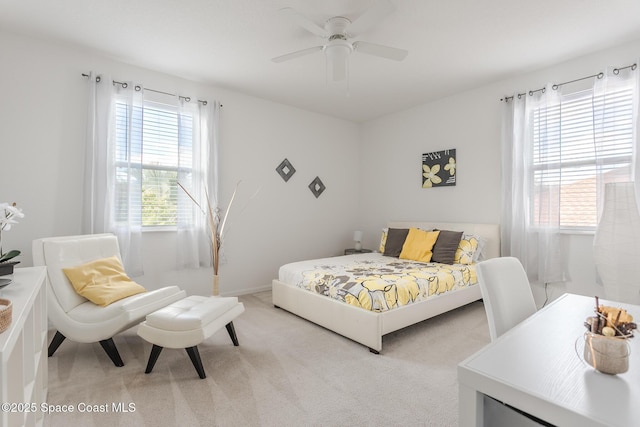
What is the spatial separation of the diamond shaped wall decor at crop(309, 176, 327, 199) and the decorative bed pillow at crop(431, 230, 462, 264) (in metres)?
2.06

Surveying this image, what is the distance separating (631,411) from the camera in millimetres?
681

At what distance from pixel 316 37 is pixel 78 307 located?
2.99m

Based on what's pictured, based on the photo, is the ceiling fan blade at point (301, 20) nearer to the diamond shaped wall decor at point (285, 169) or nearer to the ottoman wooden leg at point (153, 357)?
the diamond shaped wall decor at point (285, 169)

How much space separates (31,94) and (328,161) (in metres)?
3.71

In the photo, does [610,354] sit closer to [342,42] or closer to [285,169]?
[342,42]

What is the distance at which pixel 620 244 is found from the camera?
8.61 feet

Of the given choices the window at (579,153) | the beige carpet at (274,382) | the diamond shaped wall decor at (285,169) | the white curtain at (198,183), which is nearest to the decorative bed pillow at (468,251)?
the window at (579,153)

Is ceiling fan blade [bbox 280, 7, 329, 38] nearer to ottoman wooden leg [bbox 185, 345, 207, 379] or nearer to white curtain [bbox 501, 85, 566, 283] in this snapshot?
ottoman wooden leg [bbox 185, 345, 207, 379]

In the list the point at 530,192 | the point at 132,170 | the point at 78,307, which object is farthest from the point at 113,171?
the point at 530,192

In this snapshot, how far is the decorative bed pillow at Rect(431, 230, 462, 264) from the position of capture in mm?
3732

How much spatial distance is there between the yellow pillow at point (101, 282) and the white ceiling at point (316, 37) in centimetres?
205

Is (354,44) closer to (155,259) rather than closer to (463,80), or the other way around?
(463,80)

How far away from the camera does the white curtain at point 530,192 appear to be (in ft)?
11.1

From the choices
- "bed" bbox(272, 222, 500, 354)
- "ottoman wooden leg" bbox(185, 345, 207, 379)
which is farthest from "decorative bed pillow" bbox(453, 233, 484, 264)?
"ottoman wooden leg" bbox(185, 345, 207, 379)
